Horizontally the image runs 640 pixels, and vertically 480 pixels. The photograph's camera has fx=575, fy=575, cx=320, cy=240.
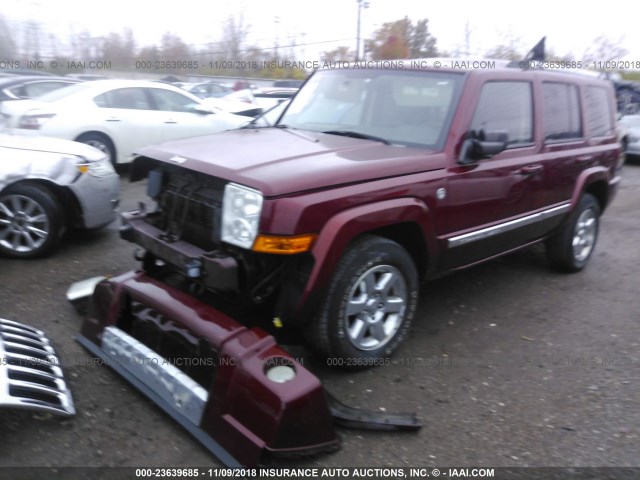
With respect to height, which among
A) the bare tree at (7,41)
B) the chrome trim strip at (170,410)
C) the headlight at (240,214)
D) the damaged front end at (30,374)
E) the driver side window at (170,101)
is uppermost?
the bare tree at (7,41)

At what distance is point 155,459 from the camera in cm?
275

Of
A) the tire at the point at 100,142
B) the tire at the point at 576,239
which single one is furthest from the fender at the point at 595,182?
the tire at the point at 100,142

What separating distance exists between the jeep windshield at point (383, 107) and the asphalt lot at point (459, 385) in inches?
56.6

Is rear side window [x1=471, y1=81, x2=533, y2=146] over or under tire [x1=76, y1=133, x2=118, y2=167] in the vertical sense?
over

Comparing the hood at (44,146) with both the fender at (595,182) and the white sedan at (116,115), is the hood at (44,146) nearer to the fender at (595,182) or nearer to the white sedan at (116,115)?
the white sedan at (116,115)

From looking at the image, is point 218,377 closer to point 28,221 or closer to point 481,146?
point 481,146

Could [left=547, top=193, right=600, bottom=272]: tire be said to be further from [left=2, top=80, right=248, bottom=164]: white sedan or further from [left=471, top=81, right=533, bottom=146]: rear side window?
[left=2, top=80, right=248, bottom=164]: white sedan

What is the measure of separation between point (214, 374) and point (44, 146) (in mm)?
3545

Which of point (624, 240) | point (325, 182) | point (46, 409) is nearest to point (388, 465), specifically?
point (325, 182)

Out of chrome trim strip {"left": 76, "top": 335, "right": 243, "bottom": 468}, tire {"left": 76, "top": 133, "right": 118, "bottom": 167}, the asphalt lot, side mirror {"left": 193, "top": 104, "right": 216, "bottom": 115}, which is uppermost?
side mirror {"left": 193, "top": 104, "right": 216, "bottom": 115}

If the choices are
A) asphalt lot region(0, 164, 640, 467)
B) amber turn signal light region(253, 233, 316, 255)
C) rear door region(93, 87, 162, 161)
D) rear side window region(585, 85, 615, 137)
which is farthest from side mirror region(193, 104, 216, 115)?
amber turn signal light region(253, 233, 316, 255)

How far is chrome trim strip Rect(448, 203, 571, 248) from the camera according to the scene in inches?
156

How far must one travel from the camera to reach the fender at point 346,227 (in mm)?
3072

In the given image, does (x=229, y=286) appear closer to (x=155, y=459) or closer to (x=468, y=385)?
(x=155, y=459)
